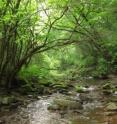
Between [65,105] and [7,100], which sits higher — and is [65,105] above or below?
below

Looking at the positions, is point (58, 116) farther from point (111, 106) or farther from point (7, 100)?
point (7, 100)

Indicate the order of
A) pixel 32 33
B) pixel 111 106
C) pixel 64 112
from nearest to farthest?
1. pixel 64 112
2. pixel 111 106
3. pixel 32 33

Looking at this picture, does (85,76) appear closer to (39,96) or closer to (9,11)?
(39,96)

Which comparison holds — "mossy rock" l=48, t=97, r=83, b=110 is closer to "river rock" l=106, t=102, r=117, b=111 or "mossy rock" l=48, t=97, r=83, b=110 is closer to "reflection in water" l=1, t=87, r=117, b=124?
"reflection in water" l=1, t=87, r=117, b=124

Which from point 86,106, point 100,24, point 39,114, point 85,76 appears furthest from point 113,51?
point 39,114

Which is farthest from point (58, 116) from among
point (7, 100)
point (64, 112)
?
point (7, 100)

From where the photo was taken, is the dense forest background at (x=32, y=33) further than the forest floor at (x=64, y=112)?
Yes

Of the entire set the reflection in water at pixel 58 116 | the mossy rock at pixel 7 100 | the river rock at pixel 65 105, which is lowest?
the reflection in water at pixel 58 116

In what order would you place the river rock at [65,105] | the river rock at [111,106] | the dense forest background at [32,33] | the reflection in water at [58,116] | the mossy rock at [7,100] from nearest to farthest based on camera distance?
the reflection in water at [58,116] < the river rock at [111,106] < the river rock at [65,105] < the mossy rock at [7,100] < the dense forest background at [32,33]

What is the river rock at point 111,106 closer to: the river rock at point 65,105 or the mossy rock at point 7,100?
the river rock at point 65,105

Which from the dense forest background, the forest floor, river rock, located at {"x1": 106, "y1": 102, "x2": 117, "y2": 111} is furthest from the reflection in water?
the dense forest background

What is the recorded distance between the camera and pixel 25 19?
14.1m

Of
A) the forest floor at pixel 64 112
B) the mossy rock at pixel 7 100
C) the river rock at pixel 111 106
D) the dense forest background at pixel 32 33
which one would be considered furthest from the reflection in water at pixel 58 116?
the dense forest background at pixel 32 33

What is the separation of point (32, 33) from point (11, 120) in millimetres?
5197
